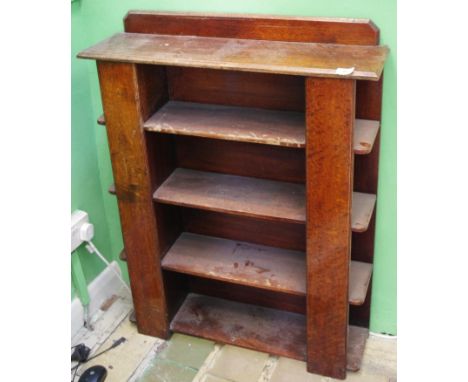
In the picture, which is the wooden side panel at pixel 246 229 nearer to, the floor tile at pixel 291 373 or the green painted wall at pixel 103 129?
the green painted wall at pixel 103 129

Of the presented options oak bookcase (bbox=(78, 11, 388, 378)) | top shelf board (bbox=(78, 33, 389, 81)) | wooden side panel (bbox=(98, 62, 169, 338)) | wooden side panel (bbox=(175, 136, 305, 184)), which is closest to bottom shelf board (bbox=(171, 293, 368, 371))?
oak bookcase (bbox=(78, 11, 388, 378))

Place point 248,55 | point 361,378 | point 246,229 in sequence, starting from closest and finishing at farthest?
point 248,55, point 361,378, point 246,229

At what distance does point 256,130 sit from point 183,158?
449 mm

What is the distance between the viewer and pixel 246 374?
221 centimetres

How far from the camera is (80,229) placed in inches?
93.2

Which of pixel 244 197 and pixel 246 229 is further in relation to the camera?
pixel 246 229

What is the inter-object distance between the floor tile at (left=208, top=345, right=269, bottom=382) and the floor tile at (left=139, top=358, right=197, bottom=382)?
8 cm

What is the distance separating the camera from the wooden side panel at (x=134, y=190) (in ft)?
6.27

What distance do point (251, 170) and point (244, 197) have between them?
13 cm

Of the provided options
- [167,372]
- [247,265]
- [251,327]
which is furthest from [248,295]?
[167,372]

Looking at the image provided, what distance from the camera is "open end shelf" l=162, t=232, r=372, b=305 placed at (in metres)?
2.10

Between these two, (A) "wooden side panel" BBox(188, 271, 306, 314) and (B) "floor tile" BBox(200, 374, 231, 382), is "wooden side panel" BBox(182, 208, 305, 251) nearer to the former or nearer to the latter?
(A) "wooden side panel" BBox(188, 271, 306, 314)

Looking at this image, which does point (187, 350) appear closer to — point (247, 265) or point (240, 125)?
point (247, 265)

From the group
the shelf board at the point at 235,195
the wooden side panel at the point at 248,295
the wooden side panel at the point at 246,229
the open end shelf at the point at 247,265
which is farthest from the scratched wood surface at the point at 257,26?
the wooden side panel at the point at 248,295
